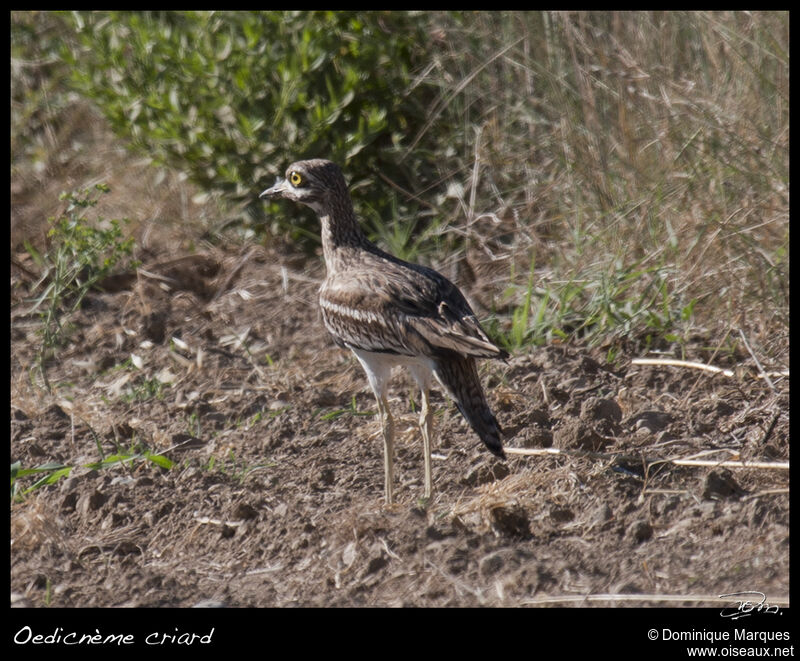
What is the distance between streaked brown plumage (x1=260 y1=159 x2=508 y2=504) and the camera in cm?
409

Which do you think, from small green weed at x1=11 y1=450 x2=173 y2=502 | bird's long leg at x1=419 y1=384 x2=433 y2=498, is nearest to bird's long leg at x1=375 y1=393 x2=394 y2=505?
bird's long leg at x1=419 y1=384 x2=433 y2=498

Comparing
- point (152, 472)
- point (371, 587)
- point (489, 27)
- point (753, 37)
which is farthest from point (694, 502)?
point (489, 27)

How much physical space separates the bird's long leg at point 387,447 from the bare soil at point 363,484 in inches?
3.0

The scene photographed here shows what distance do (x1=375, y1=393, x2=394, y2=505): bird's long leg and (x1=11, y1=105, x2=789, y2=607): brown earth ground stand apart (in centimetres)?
10

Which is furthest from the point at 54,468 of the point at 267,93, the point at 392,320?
the point at 267,93

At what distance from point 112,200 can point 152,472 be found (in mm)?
3641

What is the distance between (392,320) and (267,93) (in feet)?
8.96

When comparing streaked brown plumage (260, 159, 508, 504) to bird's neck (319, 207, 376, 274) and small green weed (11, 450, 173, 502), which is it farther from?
small green weed (11, 450, 173, 502)

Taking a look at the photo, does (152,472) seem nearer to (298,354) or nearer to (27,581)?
(27,581)

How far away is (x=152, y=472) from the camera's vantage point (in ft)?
14.9

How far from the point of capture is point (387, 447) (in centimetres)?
429

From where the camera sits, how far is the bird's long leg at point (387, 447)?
4.19 m

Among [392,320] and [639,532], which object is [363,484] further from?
[639,532]
